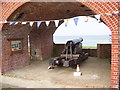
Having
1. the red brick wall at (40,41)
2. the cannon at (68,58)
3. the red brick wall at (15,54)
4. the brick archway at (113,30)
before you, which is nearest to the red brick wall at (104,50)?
the cannon at (68,58)

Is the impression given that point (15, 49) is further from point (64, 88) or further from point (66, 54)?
point (64, 88)

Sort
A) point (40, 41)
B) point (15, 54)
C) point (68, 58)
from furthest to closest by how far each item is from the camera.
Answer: point (40, 41) < point (68, 58) < point (15, 54)

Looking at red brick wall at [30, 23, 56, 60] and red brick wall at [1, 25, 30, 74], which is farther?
red brick wall at [30, 23, 56, 60]

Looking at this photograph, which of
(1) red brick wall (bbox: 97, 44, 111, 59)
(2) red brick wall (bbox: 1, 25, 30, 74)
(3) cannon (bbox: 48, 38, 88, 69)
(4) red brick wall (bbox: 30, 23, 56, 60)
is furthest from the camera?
(1) red brick wall (bbox: 97, 44, 111, 59)

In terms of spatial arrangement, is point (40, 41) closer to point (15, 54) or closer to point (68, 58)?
point (15, 54)

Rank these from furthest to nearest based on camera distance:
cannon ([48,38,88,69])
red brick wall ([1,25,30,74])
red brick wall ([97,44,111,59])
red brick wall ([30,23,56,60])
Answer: red brick wall ([97,44,111,59])
red brick wall ([30,23,56,60])
cannon ([48,38,88,69])
red brick wall ([1,25,30,74])

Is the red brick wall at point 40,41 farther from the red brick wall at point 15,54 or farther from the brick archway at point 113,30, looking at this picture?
the brick archway at point 113,30

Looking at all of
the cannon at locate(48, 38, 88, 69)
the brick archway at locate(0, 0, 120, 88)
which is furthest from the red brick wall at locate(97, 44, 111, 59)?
the brick archway at locate(0, 0, 120, 88)

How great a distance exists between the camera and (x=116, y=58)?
17.0 ft

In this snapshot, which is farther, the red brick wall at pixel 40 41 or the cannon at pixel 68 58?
the red brick wall at pixel 40 41

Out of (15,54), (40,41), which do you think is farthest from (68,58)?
(40,41)

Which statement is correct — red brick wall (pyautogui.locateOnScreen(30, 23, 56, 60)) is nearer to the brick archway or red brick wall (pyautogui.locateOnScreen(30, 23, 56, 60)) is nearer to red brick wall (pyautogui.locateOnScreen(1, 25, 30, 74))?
red brick wall (pyautogui.locateOnScreen(1, 25, 30, 74))

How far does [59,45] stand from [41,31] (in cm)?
308

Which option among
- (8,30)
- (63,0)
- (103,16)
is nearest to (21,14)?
(8,30)
